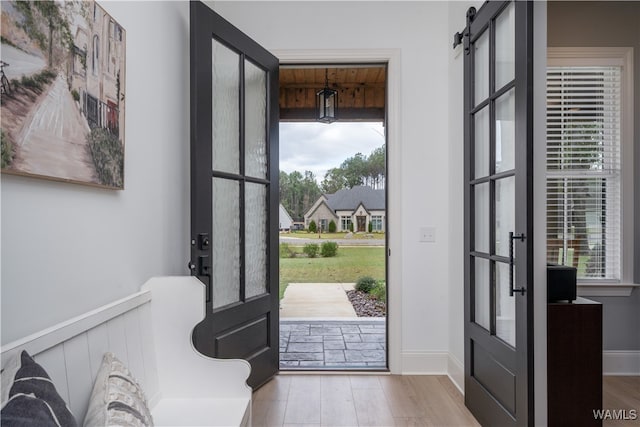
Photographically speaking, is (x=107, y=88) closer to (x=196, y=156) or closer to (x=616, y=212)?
(x=196, y=156)

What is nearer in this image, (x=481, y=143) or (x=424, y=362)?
(x=481, y=143)

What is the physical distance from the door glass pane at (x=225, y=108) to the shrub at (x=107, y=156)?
715 mm

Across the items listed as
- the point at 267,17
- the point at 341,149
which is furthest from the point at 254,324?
the point at 341,149

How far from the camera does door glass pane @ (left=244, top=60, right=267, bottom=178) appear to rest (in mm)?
2633

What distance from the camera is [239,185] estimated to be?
2504 millimetres

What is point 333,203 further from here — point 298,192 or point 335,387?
point 335,387

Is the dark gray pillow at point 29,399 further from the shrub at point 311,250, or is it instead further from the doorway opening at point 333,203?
the shrub at point 311,250

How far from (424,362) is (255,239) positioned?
1.56 m

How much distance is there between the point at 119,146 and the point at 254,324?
4.95ft

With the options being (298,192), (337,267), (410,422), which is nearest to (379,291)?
(337,267)

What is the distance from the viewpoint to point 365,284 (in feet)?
18.4

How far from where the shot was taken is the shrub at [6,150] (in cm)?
99

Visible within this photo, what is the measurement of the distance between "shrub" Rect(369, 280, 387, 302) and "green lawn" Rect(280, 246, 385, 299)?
0.32 ft

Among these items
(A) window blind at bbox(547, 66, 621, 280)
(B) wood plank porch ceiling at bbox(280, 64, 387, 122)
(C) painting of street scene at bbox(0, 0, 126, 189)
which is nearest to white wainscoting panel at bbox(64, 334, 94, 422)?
(C) painting of street scene at bbox(0, 0, 126, 189)
